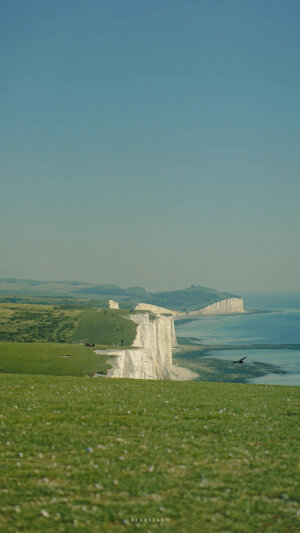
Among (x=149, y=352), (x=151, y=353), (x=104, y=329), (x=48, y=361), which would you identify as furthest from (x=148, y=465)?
(x=104, y=329)

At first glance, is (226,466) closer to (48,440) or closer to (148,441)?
(148,441)

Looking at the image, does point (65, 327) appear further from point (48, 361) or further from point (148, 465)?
point (148, 465)

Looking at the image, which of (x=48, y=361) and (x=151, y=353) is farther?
(x=151, y=353)

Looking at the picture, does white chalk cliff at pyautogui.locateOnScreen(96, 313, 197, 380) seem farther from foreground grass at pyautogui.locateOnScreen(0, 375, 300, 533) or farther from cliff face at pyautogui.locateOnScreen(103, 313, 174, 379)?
foreground grass at pyautogui.locateOnScreen(0, 375, 300, 533)

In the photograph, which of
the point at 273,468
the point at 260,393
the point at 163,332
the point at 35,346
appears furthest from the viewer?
the point at 163,332

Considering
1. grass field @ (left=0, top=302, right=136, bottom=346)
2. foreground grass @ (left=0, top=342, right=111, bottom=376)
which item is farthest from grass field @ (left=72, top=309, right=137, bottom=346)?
foreground grass @ (left=0, top=342, right=111, bottom=376)

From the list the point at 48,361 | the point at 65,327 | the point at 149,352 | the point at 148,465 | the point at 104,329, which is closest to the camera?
the point at 148,465

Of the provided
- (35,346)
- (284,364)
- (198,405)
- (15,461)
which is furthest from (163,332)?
(15,461)
